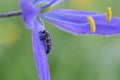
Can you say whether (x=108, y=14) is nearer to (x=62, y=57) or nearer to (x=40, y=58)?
(x=40, y=58)

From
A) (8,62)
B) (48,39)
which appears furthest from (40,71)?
(8,62)

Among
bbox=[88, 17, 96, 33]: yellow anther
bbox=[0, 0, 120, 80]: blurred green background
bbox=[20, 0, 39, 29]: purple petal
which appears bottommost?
bbox=[0, 0, 120, 80]: blurred green background

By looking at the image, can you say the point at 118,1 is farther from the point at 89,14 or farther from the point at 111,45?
the point at 89,14

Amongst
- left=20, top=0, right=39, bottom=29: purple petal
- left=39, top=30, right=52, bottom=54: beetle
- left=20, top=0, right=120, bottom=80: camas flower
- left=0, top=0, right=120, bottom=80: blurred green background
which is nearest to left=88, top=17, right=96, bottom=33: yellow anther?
left=20, top=0, right=120, bottom=80: camas flower

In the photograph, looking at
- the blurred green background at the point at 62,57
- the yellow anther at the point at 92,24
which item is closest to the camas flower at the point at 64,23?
the yellow anther at the point at 92,24

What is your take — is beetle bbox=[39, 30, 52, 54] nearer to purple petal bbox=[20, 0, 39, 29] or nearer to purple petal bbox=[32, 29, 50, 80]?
purple petal bbox=[32, 29, 50, 80]

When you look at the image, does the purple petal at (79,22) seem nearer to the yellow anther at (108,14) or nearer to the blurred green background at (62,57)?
the yellow anther at (108,14)

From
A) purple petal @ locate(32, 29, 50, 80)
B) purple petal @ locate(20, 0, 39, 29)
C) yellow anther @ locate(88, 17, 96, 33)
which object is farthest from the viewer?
yellow anther @ locate(88, 17, 96, 33)
